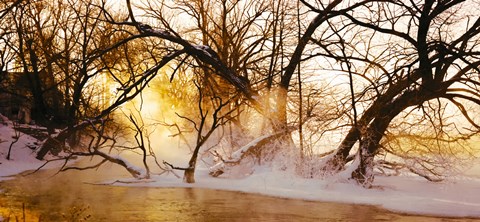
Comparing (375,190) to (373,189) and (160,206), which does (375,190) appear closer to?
(373,189)

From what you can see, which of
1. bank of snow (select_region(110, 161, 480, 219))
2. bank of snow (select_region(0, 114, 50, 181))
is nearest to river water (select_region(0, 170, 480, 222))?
bank of snow (select_region(110, 161, 480, 219))

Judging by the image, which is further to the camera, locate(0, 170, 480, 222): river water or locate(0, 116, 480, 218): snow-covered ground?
locate(0, 116, 480, 218): snow-covered ground

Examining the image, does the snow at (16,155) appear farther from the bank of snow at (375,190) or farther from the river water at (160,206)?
the bank of snow at (375,190)

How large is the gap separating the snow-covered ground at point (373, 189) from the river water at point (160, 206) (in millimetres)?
805

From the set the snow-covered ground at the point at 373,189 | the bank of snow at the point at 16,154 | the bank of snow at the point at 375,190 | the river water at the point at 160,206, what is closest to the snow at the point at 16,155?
the bank of snow at the point at 16,154

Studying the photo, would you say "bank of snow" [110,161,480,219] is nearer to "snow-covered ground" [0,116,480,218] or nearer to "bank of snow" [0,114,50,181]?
"snow-covered ground" [0,116,480,218]

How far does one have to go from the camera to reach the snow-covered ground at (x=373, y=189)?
1448 centimetres

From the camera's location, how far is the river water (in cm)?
1253

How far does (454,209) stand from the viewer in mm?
13984

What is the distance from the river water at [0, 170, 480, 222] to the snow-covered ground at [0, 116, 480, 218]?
2.64 ft

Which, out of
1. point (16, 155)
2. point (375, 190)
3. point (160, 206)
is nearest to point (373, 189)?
point (375, 190)

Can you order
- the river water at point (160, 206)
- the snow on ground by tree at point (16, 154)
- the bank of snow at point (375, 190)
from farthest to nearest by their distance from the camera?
the snow on ground by tree at point (16, 154) → the bank of snow at point (375, 190) → the river water at point (160, 206)

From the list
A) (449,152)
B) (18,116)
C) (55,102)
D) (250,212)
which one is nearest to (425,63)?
(449,152)

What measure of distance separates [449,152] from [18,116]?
3575 centimetres
